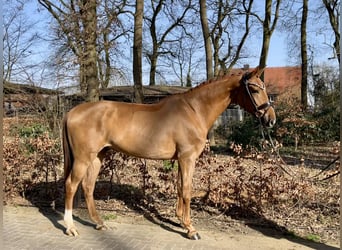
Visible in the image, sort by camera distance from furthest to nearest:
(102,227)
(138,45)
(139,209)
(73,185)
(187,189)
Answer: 1. (138,45)
2. (139,209)
3. (102,227)
4. (73,185)
5. (187,189)

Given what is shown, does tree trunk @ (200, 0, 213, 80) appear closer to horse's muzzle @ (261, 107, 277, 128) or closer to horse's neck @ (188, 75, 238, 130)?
horse's neck @ (188, 75, 238, 130)

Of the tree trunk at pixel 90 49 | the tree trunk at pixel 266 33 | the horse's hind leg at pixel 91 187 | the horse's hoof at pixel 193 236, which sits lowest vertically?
the horse's hoof at pixel 193 236

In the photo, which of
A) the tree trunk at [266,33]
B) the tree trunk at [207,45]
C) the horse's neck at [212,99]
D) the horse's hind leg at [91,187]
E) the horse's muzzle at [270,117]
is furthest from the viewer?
the tree trunk at [266,33]

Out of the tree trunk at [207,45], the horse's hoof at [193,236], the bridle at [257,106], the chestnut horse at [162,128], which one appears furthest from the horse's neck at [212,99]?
the tree trunk at [207,45]

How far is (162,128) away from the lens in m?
4.21

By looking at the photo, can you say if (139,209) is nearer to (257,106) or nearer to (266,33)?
(257,106)

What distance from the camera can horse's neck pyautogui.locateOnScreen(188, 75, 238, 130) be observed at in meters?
4.24

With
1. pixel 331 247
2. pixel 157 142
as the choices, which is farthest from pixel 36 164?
pixel 331 247

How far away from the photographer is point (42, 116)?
28.6ft

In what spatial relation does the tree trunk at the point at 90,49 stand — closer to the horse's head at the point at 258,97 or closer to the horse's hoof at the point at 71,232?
the horse's hoof at the point at 71,232

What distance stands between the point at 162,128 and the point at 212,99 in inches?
28.7

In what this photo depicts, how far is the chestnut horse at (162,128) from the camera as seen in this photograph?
4.16 metres

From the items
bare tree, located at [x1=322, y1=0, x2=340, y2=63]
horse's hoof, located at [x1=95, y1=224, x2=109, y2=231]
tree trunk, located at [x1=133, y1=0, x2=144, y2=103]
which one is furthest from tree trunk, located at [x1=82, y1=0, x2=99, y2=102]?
bare tree, located at [x1=322, y1=0, x2=340, y2=63]

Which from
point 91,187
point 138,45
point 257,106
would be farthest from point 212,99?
point 138,45
